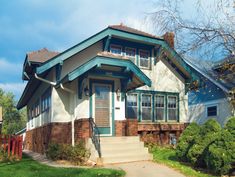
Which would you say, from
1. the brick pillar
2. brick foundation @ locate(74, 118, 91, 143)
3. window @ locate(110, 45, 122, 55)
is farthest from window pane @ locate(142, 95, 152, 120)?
brick foundation @ locate(74, 118, 91, 143)

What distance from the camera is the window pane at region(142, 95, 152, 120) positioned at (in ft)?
54.1

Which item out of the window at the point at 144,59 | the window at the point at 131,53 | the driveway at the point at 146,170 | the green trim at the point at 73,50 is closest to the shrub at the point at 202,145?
the driveway at the point at 146,170

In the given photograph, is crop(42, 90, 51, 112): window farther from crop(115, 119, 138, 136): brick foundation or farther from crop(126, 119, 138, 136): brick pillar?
crop(126, 119, 138, 136): brick pillar

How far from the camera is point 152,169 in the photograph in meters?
9.66

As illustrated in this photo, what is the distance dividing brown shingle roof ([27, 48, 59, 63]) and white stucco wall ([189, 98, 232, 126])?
1079 cm

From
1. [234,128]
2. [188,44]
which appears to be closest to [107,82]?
[188,44]

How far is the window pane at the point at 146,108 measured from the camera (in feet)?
54.1

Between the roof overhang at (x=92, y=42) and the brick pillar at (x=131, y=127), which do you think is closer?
the roof overhang at (x=92, y=42)

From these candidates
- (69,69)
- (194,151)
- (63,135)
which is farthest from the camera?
(69,69)

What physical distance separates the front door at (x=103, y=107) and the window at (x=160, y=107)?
4.20 meters

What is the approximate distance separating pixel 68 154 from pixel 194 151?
4.58m

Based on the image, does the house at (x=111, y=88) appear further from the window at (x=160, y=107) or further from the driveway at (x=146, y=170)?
the driveway at (x=146, y=170)

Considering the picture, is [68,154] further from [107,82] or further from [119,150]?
[107,82]

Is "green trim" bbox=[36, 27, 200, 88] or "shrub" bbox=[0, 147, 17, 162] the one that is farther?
"green trim" bbox=[36, 27, 200, 88]
